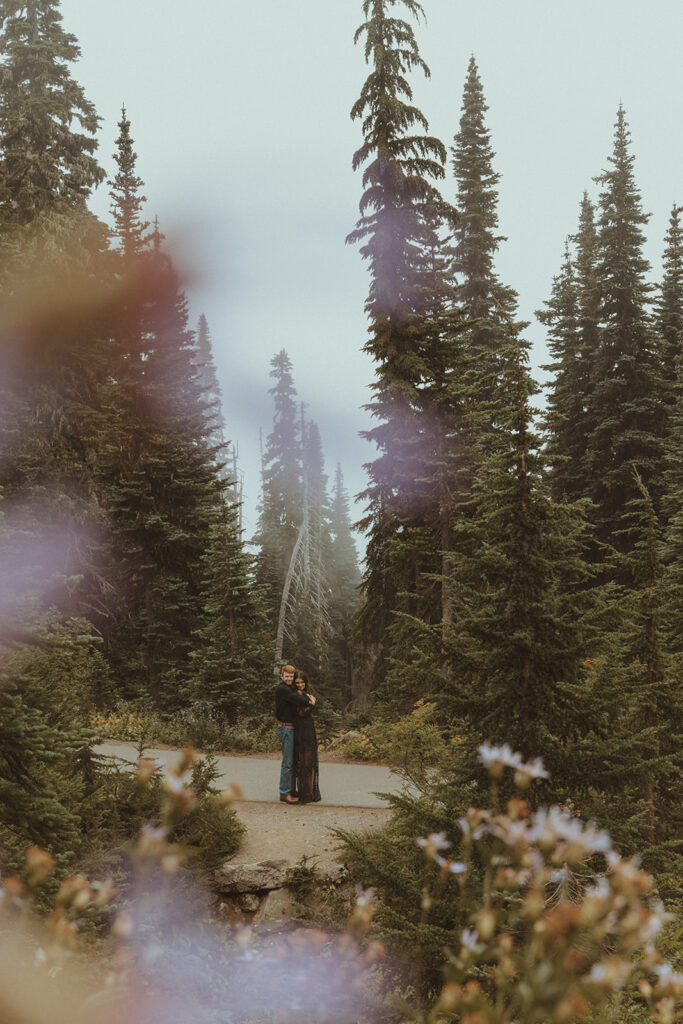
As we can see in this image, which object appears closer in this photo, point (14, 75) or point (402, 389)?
point (402, 389)

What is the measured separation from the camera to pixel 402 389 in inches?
572

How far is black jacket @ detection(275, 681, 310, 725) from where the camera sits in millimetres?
9516

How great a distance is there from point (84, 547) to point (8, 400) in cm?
625

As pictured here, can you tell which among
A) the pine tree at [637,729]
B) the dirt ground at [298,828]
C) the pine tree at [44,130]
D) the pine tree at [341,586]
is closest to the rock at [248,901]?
the dirt ground at [298,828]

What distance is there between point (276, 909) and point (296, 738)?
2.40m

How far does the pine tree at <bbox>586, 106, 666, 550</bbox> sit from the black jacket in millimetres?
16074

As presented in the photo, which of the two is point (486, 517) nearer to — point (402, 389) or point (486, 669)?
point (486, 669)

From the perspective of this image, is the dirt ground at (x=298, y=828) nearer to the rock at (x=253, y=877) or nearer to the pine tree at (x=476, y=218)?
the rock at (x=253, y=877)

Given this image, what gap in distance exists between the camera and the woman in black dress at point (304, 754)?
951 centimetres

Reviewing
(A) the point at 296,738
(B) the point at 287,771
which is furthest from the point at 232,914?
(A) the point at 296,738

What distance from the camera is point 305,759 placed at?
383 inches

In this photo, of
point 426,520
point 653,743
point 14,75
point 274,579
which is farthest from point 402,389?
point 274,579

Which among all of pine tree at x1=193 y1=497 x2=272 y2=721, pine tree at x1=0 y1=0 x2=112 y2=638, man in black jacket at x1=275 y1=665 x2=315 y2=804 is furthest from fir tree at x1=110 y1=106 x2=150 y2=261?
man in black jacket at x1=275 y1=665 x2=315 y2=804

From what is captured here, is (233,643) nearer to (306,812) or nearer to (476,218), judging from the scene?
(306,812)
